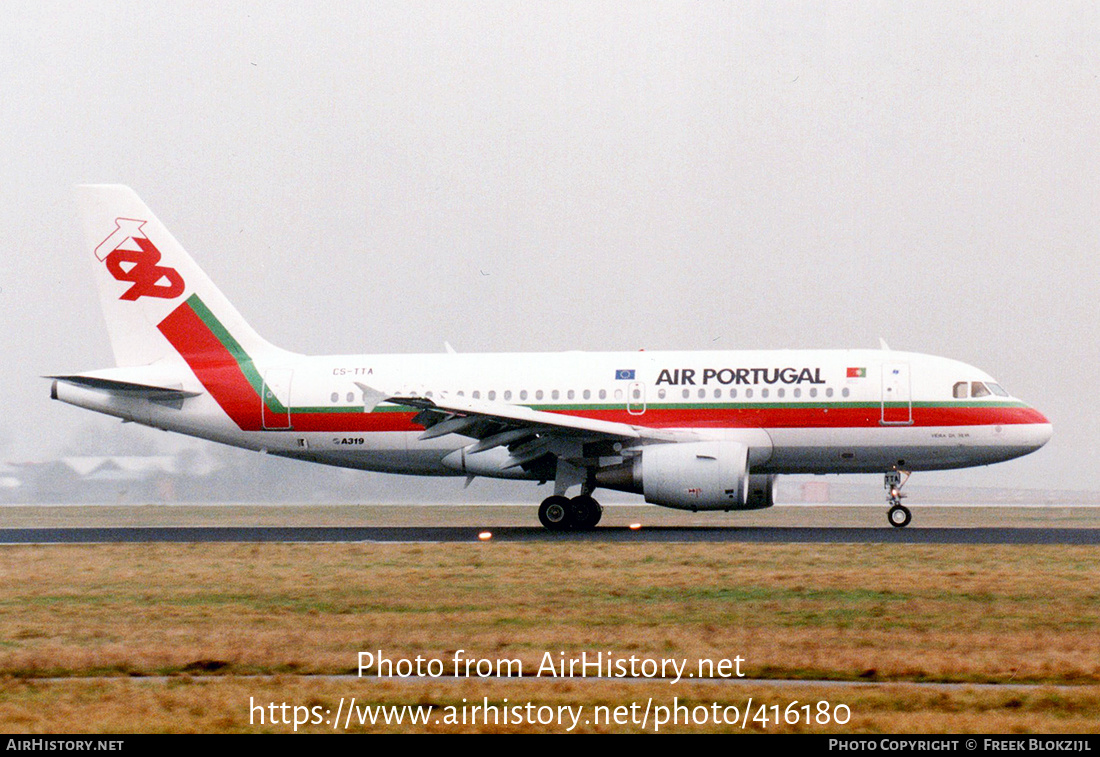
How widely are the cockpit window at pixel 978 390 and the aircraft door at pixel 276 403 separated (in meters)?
15.3

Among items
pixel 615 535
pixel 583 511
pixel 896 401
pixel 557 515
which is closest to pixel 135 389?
pixel 557 515

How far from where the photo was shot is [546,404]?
2848cm

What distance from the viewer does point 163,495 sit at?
47.7 metres

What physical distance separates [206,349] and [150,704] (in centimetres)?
2130

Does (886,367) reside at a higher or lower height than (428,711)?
higher

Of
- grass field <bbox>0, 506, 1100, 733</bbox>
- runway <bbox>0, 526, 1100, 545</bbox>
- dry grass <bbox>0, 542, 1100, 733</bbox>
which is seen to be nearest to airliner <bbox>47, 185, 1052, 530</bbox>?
runway <bbox>0, 526, 1100, 545</bbox>

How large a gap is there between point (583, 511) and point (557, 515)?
63 cm

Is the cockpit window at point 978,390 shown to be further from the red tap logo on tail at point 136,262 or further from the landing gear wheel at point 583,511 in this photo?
the red tap logo on tail at point 136,262

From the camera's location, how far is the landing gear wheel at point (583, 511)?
2739 centimetres

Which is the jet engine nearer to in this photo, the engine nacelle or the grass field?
the engine nacelle

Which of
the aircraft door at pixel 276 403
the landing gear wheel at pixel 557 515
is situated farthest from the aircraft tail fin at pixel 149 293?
the landing gear wheel at pixel 557 515

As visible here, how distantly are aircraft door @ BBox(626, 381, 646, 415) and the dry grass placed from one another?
18.6 ft
